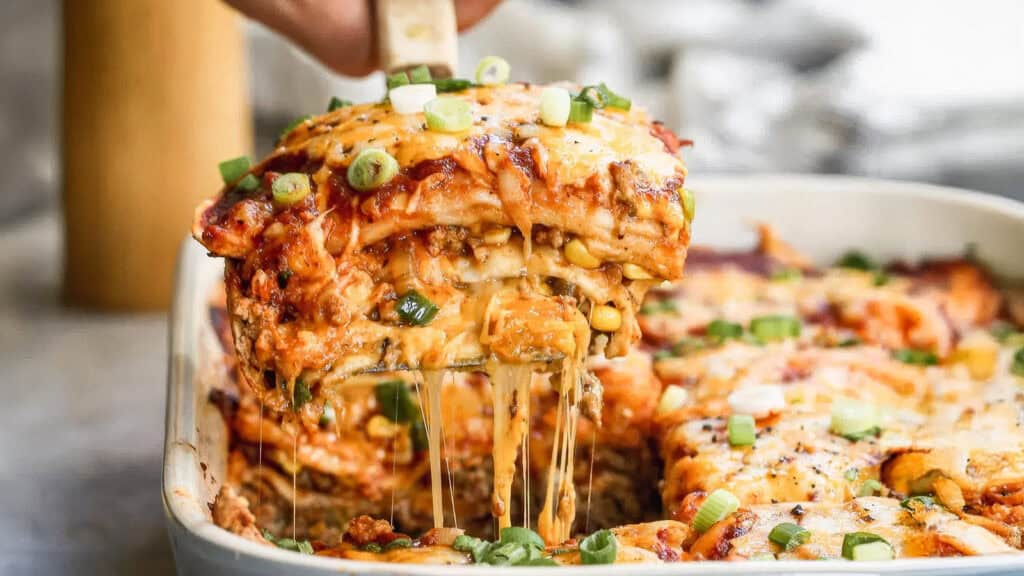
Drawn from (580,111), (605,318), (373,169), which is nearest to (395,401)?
(605,318)

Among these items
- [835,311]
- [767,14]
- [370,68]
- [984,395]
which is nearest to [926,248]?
[835,311]

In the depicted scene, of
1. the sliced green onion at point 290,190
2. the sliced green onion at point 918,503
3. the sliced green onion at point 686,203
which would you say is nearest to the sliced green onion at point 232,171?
the sliced green onion at point 290,190

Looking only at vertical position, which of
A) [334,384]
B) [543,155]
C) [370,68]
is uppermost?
[370,68]

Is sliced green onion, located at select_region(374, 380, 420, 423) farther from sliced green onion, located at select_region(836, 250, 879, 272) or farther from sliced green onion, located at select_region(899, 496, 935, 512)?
sliced green onion, located at select_region(836, 250, 879, 272)

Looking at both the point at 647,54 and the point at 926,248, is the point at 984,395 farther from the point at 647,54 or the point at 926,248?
the point at 647,54

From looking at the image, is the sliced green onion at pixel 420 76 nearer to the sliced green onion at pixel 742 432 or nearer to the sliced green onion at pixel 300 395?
the sliced green onion at pixel 300 395

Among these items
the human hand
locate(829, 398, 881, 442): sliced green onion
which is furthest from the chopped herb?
locate(829, 398, 881, 442): sliced green onion
